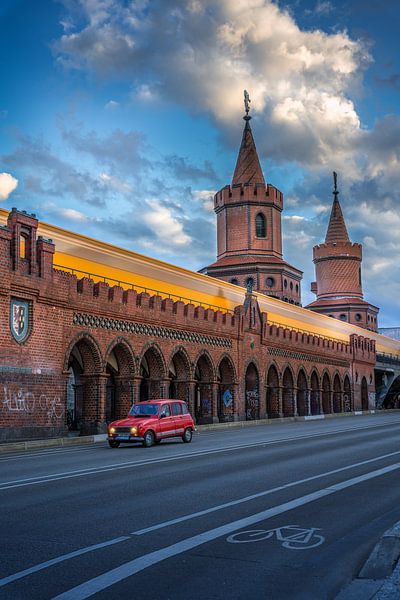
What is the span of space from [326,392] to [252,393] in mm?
16258

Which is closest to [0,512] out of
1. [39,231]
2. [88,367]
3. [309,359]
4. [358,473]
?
[358,473]

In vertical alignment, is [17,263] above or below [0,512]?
above

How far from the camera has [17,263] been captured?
1051 inches

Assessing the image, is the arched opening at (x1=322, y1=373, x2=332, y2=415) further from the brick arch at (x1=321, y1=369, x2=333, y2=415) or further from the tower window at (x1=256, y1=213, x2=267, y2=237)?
the tower window at (x1=256, y1=213, x2=267, y2=237)

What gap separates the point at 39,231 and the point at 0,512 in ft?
85.2

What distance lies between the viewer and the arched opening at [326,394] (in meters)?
60.0

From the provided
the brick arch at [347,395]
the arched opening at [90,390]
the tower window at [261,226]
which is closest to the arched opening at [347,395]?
the brick arch at [347,395]

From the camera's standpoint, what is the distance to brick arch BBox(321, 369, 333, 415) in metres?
60.0

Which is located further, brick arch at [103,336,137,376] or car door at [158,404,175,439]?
brick arch at [103,336,137,376]

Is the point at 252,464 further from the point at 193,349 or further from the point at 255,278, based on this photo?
the point at 255,278

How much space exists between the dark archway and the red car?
17709 millimetres

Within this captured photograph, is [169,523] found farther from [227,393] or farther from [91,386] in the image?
[227,393]

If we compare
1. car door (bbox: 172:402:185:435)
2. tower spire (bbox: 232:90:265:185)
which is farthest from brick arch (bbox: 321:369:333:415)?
car door (bbox: 172:402:185:435)

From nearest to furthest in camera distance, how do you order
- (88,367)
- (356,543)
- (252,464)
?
(356,543) → (252,464) → (88,367)
